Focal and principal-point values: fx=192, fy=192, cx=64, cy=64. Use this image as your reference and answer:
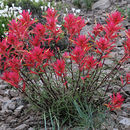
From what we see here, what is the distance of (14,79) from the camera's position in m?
1.57

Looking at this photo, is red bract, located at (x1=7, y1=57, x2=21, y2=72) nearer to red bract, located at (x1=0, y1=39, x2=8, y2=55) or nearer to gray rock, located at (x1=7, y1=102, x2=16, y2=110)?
red bract, located at (x1=0, y1=39, x2=8, y2=55)

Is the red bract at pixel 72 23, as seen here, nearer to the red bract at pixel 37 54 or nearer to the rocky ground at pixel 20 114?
the rocky ground at pixel 20 114

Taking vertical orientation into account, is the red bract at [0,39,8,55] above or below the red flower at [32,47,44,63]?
above

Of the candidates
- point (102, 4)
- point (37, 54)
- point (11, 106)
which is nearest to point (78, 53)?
point (37, 54)

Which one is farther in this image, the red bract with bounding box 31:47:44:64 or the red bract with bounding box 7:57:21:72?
the red bract with bounding box 7:57:21:72

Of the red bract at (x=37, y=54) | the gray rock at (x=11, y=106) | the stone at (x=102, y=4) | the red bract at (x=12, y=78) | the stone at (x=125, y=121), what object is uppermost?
the stone at (x=102, y=4)

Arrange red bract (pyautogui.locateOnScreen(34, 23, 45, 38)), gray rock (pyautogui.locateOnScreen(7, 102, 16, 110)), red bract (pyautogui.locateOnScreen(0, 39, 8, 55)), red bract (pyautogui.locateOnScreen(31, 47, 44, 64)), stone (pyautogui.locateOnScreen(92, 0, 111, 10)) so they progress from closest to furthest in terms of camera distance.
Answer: red bract (pyautogui.locateOnScreen(31, 47, 44, 64)) → red bract (pyautogui.locateOnScreen(0, 39, 8, 55)) → red bract (pyautogui.locateOnScreen(34, 23, 45, 38)) → gray rock (pyautogui.locateOnScreen(7, 102, 16, 110)) → stone (pyautogui.locateOnScreen(92, 0, 111, 10))

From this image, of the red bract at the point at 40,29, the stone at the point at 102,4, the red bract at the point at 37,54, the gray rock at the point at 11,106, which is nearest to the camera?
the red bract at the point at 37,54

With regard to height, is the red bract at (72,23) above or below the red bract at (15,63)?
above

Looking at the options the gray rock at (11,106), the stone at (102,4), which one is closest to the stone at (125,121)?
the gray rock at (11,106)

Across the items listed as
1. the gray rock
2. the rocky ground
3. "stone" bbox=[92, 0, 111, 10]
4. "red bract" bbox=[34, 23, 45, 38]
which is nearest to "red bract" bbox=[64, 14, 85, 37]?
"red bract" bbox=[34, 23, 45, 38]

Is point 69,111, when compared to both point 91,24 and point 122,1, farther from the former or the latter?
point 122,1

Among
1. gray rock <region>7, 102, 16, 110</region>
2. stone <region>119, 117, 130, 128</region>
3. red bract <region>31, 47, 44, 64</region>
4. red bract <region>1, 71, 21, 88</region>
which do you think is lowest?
stone <region>119, 117, 130, 128</region>

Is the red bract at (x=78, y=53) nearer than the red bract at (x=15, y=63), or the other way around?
the red bract at (x=78, y=53)
